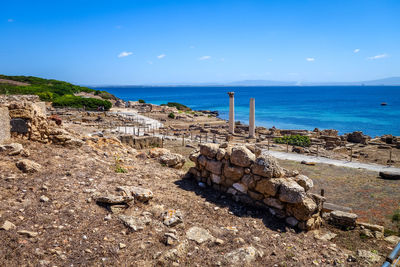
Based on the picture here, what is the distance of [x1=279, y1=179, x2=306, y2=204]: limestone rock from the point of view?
6705 millimetres

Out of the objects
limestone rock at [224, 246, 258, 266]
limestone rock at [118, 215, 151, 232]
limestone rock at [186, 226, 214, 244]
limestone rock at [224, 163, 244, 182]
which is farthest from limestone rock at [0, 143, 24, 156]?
limestone rock at [224, 246, 258, 266]

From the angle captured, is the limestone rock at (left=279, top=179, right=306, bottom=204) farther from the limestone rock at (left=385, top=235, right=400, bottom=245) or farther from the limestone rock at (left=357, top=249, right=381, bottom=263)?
the limestone rock at (left=385, top=235, right=400, bottom=245)

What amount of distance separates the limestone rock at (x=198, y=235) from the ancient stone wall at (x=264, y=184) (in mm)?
2037

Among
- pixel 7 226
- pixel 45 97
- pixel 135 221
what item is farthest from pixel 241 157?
pixel 45 97

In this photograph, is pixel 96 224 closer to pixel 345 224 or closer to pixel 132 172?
pixel 132 172

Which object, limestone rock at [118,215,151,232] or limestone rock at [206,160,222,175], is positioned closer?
limestone rock at [118,215,151,232]

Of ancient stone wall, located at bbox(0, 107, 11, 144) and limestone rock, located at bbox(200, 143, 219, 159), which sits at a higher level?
ancient stone wall, located at bbox(0, 107, 11, 144)

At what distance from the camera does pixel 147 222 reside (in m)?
5.98

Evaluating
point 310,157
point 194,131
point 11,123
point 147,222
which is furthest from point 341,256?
point 194,131

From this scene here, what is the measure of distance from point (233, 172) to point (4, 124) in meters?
6.67

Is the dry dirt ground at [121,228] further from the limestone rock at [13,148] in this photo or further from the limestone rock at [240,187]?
the limestone rock at [240,187]

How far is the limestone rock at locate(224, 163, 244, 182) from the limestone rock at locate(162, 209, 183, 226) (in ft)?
6.82

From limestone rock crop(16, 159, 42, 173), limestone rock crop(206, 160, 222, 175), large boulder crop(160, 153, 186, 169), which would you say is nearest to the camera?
limestone rock crop(16, 159, 42, 173)

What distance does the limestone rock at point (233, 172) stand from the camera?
7816mm
